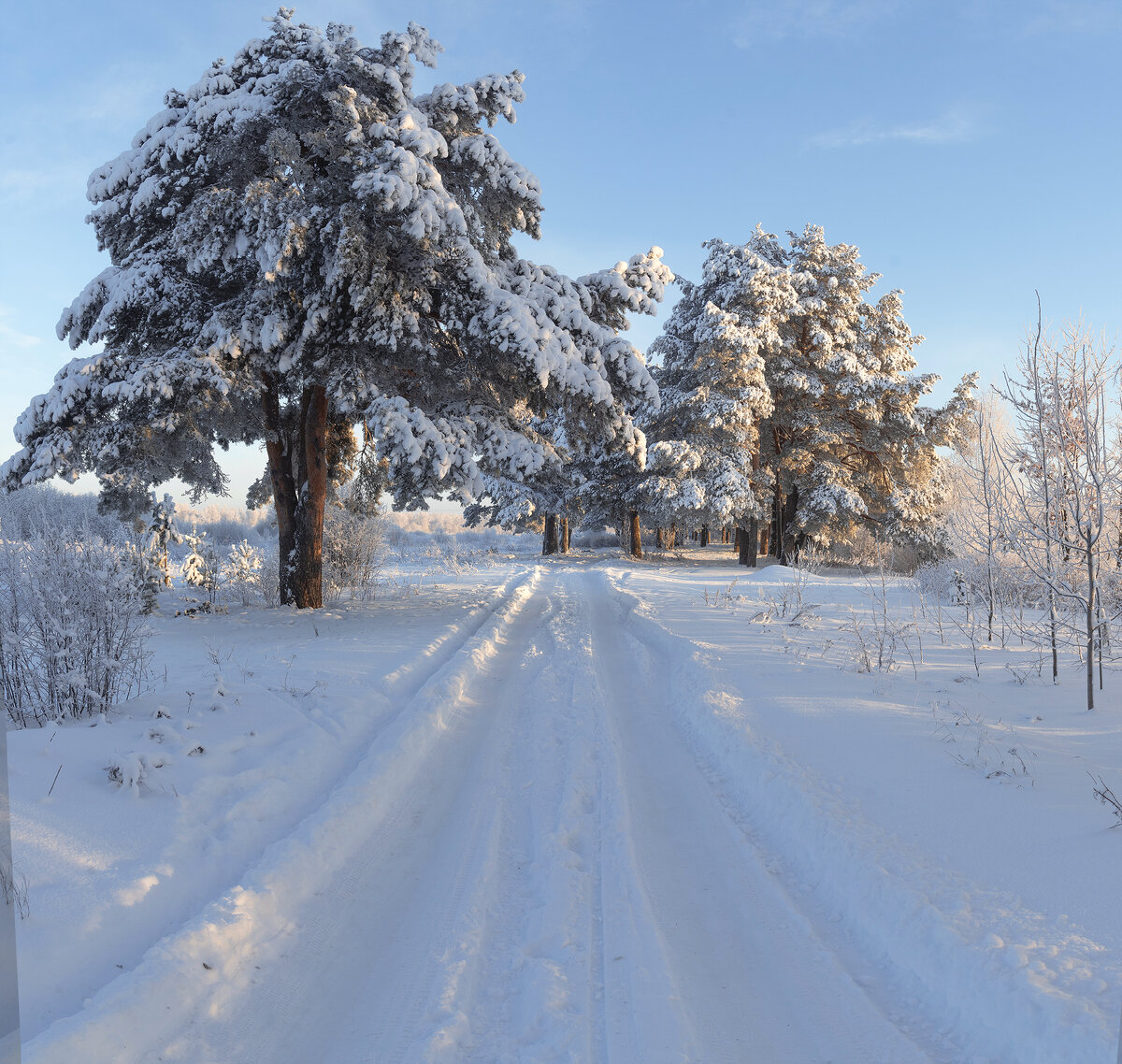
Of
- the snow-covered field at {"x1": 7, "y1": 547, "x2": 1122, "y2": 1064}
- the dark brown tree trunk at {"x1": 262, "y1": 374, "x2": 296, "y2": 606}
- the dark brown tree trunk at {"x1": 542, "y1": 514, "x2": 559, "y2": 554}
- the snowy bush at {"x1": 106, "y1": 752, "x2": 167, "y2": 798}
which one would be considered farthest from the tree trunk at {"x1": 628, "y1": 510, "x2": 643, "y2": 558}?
the snowy bush at {"x1": 106, "y1": 752, "x2": 167, "y2": 798}

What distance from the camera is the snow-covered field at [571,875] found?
8.32ft

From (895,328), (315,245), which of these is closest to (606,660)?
(315,245)

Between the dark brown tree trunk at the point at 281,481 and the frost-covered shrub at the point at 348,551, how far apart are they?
1.50 m

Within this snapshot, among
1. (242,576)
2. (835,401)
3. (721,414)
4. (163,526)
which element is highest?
(835,401)

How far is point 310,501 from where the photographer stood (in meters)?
12.5

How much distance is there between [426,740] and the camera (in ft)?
18.3

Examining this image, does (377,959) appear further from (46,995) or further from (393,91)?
(393,91)

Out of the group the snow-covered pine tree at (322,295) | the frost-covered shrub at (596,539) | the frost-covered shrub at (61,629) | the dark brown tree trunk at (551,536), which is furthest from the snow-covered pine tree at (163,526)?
the frost-covered shrub at (596,539)

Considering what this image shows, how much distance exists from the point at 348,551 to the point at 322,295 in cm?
646

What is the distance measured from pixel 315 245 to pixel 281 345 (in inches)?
68.3

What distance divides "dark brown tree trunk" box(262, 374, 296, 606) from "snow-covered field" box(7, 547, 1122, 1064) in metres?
6.44

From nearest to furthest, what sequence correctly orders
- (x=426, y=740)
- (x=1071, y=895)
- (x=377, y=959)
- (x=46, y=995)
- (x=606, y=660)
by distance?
(x=46, y=995), (x=377, y=959), (x=1071, y=895), (x=426, y=740), (x=606, y=660)

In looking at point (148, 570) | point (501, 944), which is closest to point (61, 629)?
point (501, 944)

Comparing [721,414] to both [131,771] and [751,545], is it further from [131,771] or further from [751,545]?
[131,771]
